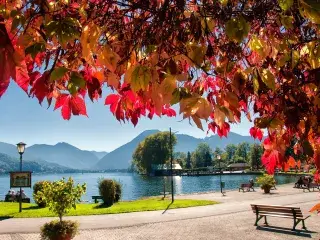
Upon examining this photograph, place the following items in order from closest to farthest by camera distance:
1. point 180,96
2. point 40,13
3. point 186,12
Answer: point 180,96 → point 40,13 → point 186,12

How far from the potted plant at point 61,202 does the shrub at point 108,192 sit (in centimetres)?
1552

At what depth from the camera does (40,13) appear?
61.1 inches

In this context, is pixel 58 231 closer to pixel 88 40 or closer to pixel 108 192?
pixel 88 40

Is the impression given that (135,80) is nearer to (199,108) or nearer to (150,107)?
(199,108)

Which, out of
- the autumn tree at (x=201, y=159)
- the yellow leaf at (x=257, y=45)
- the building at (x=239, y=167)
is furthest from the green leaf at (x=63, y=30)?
the autumn tree at (x=201, y=159)

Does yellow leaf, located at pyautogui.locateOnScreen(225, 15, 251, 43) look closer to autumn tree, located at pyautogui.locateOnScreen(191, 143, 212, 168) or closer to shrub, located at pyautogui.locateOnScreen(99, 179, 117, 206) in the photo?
shrub, located at pyautogui.locateOnScreen(99, 179, 117, 206)

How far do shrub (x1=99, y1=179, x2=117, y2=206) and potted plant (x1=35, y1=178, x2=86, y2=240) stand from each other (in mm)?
15523

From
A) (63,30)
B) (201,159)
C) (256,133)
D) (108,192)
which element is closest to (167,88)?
(63,30)

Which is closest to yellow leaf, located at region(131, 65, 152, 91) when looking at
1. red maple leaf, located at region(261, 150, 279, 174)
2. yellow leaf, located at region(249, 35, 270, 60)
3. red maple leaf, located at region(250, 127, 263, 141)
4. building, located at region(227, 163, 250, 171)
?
yellow leaf, located at region(249, 35, 270, 60)

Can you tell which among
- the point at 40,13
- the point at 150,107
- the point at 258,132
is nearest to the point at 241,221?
the point at 258,132

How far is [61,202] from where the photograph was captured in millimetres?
12477

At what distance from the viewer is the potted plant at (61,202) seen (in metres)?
12.1

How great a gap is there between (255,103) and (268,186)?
105 ft

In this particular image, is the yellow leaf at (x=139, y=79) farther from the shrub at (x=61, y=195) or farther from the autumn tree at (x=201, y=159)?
the autumn tree at (x=201, y=159)
